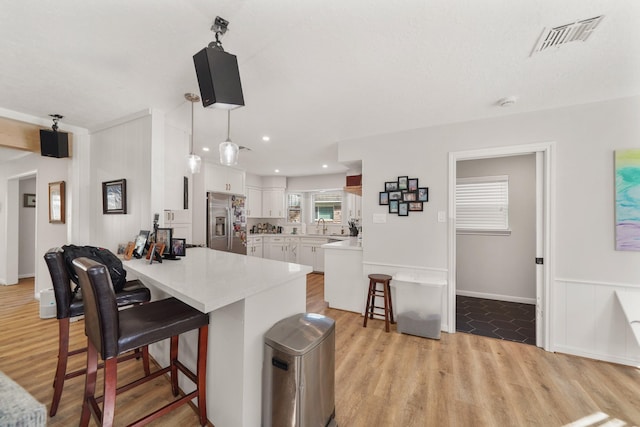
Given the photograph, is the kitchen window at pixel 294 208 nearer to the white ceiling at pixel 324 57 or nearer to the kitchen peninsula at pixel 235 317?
the white ceiling at pixel 324 57

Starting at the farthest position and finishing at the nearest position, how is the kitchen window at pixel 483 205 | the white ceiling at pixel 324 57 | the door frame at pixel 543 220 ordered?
1. the kitchen window at pixel 483 205
2. the door frame at pixel 543 220
3. the white ceiling at pixel 324 57

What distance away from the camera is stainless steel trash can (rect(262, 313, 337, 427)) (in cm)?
133

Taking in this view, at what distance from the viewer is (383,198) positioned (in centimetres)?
334

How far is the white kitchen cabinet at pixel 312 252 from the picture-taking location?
20.0ft

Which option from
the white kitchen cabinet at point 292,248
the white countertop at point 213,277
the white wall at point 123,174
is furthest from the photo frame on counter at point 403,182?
the white kitchen cabinet at point 292,248

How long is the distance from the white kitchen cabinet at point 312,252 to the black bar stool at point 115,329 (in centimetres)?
447

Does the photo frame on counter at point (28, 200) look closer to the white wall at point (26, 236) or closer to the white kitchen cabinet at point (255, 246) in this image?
the white wall at point (26, 236)

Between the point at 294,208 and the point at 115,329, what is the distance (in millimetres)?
5822

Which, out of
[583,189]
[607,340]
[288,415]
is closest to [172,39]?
[288,415]

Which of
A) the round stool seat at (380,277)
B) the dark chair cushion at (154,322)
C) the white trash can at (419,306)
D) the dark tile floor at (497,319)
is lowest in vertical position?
the dark tile floor at (497,319)

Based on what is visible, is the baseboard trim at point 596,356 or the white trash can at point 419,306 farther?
the white trash can at point 419,306

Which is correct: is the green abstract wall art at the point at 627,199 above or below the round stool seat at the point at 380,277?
above

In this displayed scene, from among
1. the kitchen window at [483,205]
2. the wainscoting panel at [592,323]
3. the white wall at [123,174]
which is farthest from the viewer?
the kitchen window at [483,205]

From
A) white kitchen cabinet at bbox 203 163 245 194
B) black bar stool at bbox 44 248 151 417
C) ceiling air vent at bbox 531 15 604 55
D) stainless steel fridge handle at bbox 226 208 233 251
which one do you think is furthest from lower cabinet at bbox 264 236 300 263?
ceiling air vent at bbox 531 15 604 55
